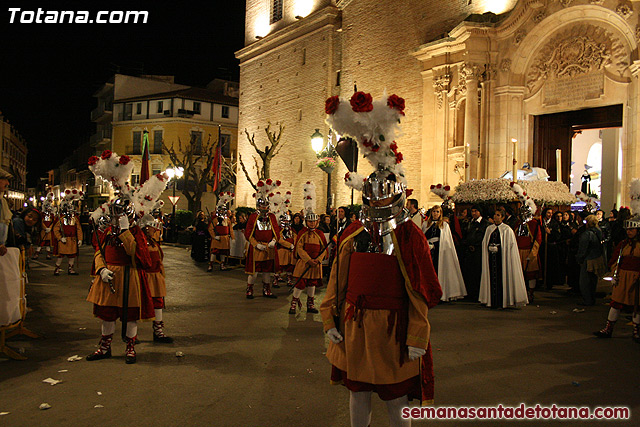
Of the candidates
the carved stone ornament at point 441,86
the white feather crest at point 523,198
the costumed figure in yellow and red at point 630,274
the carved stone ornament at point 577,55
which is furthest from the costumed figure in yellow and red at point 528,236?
the carved stone ornament at point 441,86

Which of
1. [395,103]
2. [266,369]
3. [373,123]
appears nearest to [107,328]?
[266,369]

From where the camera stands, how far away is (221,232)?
54.9ft

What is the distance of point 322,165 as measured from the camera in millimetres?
15023

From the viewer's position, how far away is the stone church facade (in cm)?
1520

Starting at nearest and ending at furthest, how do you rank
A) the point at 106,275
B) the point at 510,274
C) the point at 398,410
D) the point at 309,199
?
the point at 398,410
the point at 106,275
the point at 510,274
the point at 309,199

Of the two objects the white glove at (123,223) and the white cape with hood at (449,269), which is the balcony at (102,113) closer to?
the white cape with hood at (449,269)

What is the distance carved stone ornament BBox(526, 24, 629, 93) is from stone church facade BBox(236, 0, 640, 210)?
0.03 m

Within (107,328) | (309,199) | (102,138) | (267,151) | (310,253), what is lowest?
(107,328)

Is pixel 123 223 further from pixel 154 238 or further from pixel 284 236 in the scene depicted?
pixel 284 236

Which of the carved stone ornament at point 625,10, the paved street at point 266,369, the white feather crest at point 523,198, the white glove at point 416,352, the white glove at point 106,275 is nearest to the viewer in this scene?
the white glove at point 416,352

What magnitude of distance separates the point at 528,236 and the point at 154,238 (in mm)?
7924

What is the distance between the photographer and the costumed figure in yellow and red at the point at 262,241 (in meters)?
10.8

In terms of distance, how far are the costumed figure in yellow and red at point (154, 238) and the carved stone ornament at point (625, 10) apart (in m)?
14.3

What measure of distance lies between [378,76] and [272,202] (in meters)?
15.9
